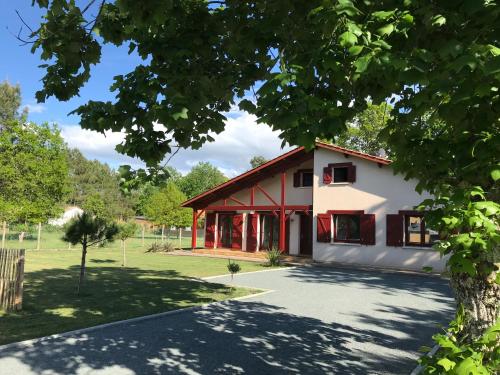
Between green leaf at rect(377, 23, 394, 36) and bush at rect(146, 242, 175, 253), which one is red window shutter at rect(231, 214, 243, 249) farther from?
green leaf at rect(377, 23, 394, 36)

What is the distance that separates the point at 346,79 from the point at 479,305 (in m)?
1.78

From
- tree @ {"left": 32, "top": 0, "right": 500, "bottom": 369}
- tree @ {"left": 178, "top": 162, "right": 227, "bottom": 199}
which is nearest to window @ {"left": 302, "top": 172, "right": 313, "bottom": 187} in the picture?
tree @ {"left": 32, "top": 0, "right": 500, "bottom": 369}

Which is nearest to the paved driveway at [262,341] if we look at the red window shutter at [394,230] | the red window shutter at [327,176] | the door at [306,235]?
the red window shutter at [394,230]

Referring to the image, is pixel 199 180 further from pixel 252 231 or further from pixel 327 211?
pixel 327 211

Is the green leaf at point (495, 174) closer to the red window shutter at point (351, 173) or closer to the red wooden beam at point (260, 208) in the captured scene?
the red window shutter at point (351, 173)

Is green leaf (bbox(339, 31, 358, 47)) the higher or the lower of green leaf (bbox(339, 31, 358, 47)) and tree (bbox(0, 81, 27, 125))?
the lower

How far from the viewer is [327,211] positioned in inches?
842

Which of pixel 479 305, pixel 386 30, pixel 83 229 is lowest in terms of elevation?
pixel 479 305

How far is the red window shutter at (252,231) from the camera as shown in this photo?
25.1m

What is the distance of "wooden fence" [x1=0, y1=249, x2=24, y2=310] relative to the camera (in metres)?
8.47

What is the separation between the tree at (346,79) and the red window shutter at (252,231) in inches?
808

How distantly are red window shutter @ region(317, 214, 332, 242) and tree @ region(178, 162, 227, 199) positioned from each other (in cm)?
4289

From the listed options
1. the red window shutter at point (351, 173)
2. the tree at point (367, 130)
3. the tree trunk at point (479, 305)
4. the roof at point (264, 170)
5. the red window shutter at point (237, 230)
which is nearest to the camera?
the tree trunk at point (479, 305)

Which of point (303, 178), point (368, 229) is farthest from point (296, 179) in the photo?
point (368, 229)
